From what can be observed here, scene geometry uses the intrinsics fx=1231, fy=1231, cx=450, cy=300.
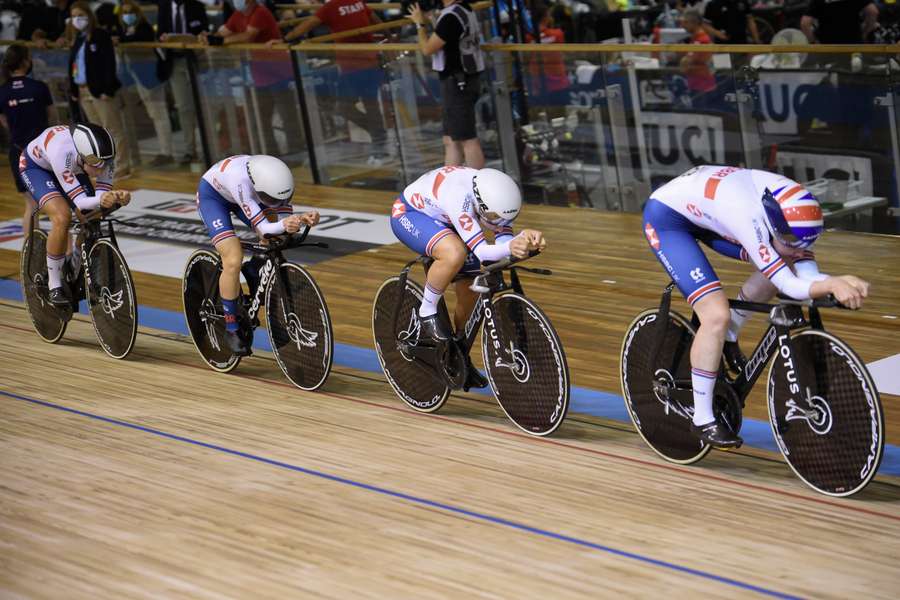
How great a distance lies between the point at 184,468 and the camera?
4.93 m

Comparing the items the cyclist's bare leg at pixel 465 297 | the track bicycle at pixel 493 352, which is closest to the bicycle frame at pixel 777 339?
the track bicycle at pixel 493 352

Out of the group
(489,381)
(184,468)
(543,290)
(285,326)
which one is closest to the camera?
(184,468)

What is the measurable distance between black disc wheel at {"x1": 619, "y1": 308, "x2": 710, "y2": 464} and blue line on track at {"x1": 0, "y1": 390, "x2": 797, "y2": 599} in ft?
2.65

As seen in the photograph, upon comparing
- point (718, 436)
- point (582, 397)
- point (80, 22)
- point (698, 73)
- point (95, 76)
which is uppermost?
point (80, 22)

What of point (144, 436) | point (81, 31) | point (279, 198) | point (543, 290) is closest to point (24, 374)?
point (144, 436)

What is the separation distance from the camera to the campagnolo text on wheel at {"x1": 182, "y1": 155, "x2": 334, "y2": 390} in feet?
18.3

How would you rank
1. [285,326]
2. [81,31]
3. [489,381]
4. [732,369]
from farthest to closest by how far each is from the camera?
[81,31] < [285,326] < [489,381] < [732,369]

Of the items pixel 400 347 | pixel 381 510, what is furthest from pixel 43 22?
pixel 381 510

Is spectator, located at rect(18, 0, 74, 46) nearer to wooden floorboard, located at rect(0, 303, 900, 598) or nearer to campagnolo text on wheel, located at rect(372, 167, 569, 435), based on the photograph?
wooden floorboard, located at rect(0, 303, 900, 598)

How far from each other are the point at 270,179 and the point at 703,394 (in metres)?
2.25

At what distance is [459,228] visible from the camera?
485 cm

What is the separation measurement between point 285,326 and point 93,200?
136 centimetres

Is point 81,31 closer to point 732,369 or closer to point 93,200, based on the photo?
point 93,200

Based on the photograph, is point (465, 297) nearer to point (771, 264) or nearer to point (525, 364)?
point (525, 364)
